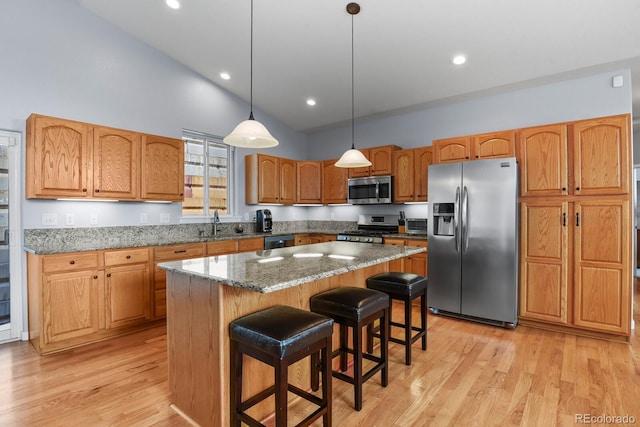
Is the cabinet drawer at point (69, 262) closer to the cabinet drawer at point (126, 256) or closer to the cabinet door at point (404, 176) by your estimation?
the cabinet drawer at point (126, 256)

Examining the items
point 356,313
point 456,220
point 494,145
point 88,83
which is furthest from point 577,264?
point 88,83

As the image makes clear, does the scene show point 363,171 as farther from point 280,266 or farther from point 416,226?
point 280,266

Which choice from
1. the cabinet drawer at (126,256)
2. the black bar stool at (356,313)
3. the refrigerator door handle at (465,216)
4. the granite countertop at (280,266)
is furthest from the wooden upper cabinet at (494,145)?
the cabinet drawer at (126,256)

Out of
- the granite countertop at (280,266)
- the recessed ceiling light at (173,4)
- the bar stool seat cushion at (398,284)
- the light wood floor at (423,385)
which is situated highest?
the recessed ceiling light at (173,4)

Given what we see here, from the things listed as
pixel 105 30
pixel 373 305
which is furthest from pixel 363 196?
pixel 105 30

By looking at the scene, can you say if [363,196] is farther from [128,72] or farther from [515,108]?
[128,72]

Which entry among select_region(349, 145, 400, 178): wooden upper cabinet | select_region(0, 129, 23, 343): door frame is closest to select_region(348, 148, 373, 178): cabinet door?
select_region(349, 145, 400, 178): wooden upper cabinet

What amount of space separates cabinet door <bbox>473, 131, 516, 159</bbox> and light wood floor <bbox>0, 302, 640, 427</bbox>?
194 centimetres

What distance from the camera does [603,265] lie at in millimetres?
3094

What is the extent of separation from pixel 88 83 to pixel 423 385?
4.35 meters

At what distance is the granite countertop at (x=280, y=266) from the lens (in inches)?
60.6

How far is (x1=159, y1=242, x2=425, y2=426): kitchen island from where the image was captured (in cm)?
167

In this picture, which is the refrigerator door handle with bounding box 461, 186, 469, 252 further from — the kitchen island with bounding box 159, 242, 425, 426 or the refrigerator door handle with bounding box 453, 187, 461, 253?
the kitchen island with bounding box 159, 242, 425, 426

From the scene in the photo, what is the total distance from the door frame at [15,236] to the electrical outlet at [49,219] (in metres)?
0.18
